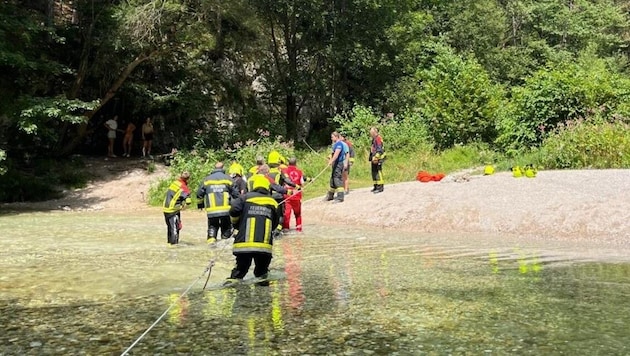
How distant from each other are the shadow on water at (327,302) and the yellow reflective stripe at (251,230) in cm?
65

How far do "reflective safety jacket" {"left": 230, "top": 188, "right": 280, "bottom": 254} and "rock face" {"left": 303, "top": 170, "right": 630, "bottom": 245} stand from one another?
6577 millimetres

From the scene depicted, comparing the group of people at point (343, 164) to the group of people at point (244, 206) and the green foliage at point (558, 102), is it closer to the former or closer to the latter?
the group of people at point (244, 206)

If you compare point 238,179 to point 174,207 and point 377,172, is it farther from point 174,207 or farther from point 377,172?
point 377,172

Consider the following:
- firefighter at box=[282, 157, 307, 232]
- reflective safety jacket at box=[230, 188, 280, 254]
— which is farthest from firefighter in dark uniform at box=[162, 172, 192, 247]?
reflective safety jacket at box=[230, 188, 280, 254]

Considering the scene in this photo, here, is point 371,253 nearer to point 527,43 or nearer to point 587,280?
point 587,280

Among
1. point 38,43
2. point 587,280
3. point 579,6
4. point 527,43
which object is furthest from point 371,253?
point 579,6

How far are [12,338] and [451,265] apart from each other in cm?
618

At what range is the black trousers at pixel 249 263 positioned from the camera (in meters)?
8.11

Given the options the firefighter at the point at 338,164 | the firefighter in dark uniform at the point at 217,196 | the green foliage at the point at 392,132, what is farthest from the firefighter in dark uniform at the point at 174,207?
the green foliage at the point at 392,132

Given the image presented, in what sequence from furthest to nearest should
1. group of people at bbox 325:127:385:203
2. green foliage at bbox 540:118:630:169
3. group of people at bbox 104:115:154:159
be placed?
group of people at bbox 104:115:154:159
green foliage at bbox 540:118:630:169
group of people at bbox 325:127:385:203

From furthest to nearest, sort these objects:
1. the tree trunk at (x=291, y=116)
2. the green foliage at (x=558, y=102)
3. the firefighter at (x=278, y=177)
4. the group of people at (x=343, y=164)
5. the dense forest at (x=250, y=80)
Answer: the tree trunk at (x=291, y=116) → the dense forest at (x=250, y=80) → the green foliage at (x=558, y=102) → the group of people at (x=343, y=164) → the firefighter at (x=278, y=177)

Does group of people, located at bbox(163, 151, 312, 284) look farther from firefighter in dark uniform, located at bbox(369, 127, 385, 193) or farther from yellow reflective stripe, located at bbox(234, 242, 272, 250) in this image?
firefighter in dark uniform, located at bbox(369, 127, 385, 193)

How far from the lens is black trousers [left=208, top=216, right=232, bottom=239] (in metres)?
11.9

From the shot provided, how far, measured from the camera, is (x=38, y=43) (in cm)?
2384
